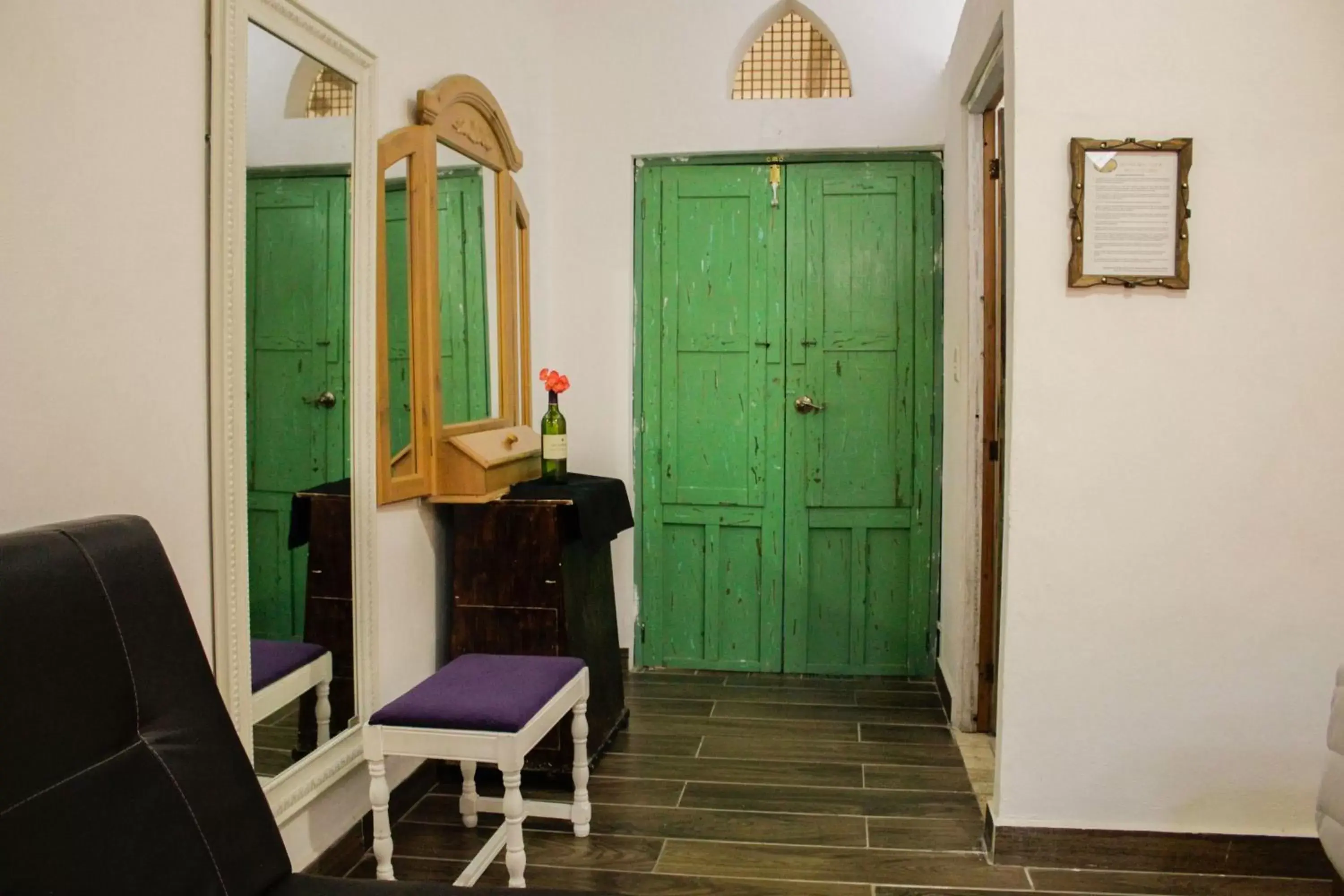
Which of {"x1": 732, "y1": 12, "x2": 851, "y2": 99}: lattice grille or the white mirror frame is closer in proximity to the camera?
the white mirror frame

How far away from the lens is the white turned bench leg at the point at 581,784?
2996mm

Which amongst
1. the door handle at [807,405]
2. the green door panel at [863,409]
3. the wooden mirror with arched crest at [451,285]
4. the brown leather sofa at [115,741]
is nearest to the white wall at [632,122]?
the green door panel at [863,409]

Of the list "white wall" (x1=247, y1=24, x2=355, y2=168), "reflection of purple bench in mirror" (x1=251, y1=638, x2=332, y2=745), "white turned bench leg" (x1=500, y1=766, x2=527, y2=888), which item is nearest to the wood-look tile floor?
"white turned bench leg" (x1=500, y1=766, x2=527, y2=888)

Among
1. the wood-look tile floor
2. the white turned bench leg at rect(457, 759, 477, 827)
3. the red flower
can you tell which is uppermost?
the red flower

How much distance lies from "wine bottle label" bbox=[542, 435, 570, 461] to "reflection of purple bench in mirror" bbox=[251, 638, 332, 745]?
124cm

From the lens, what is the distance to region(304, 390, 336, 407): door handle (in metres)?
2.48

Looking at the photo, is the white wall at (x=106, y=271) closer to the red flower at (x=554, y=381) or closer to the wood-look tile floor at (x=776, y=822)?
the wood-look tile floor at (x=776, y=822)

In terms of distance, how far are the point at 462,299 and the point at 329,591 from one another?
1.22 metres

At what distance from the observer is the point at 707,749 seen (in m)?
3.71

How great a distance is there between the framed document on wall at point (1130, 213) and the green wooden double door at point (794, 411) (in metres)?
1.83

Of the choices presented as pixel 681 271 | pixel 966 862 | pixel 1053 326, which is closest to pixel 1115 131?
pixel 1053 326

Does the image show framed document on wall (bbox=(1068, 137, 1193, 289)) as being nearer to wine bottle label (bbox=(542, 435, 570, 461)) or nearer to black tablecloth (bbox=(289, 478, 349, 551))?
wine bottle label (bbox=(542, 435, 570, 461))

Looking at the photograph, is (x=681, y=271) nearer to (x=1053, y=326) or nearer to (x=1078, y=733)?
(x=1053, y=326)

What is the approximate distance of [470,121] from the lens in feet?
11.5
